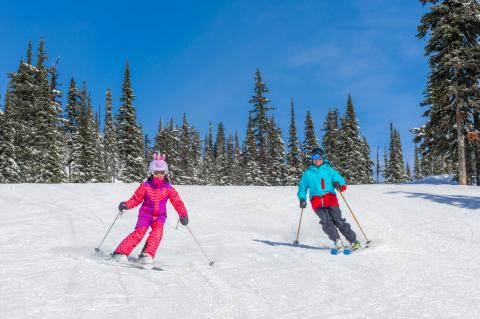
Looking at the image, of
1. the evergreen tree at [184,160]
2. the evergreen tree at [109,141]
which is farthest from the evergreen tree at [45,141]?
the evergreen tree at [109,141]

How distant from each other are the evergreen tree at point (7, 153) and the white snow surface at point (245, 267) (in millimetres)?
25373

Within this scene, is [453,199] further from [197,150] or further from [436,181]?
[197,150]

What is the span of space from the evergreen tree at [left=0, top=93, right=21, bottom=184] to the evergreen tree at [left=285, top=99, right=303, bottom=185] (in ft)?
109

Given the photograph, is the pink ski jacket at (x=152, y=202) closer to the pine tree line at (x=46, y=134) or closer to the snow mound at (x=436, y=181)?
the snow mound at (x=436, y=181)

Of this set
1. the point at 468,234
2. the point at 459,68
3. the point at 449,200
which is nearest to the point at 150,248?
the point at 468,234

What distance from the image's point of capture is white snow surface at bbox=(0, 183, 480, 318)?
3.68 metres

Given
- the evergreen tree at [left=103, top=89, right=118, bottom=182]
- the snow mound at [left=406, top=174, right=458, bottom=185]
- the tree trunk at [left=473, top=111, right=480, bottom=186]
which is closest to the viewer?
the tree trunk at [left=473, top=111, right=480, bottom=186]

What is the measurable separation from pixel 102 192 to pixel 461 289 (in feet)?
38.0

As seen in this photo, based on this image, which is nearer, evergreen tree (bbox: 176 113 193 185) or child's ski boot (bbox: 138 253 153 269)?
child's ski boot (bbox: 138 253 153 269)

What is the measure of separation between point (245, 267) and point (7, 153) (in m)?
35.1

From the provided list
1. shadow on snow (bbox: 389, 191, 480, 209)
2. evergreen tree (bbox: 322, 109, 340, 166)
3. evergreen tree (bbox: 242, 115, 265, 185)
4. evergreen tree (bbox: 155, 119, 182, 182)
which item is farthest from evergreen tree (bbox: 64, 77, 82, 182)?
shadow on snow (bbox: 389, 191, 480, 209)

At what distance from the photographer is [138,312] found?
355 centimetres

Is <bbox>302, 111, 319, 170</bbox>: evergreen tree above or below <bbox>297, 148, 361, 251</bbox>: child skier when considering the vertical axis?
above

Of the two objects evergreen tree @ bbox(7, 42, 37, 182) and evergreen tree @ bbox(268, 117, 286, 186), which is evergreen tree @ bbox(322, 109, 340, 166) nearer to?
evergreen tree @ bbox(268, 117, 286, 186)
